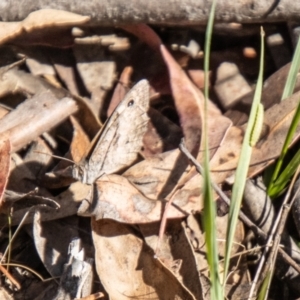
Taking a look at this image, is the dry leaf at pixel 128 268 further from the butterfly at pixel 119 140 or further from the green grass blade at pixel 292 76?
the green grass blade at pixel 292 76

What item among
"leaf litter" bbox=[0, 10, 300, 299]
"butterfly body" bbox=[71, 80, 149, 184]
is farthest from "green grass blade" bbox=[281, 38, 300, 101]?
"butterfly body" bbox=[71, 80, 149, 184]

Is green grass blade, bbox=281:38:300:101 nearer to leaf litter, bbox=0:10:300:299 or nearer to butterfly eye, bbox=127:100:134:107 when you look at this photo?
leaf litter, bbox=0:10:300:299

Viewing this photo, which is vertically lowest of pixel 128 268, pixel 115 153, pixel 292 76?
pixel 128 268

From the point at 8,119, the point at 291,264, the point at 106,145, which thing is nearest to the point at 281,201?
the point at 291,264

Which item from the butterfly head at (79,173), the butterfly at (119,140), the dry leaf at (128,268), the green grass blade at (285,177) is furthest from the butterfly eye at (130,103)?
the green grass blade at (285,177)

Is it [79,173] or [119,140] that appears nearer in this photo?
[79,173]

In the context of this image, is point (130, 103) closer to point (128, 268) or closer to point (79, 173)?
point (79, 173)

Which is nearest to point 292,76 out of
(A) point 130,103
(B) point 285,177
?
(B) point 285,177
